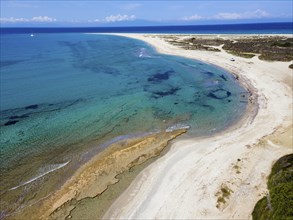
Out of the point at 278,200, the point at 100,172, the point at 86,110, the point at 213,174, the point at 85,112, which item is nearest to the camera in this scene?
the point at 278,200

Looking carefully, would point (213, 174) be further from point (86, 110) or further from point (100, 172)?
point (86, 110)

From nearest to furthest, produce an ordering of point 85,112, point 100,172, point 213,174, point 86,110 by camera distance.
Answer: point 213,174 < point 100,172 < point 85,112 < point 86,110

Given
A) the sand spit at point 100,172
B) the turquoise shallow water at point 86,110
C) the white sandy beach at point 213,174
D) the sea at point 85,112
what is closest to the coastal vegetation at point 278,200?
the white sandy beach at point 213,174

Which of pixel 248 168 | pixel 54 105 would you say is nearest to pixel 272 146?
pixel 248 168

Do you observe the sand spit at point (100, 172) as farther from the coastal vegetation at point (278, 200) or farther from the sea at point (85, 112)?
the coastal vegetation at point (278, 200)

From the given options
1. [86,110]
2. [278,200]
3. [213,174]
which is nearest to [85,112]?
[86,110]

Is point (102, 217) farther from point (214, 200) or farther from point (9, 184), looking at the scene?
point (9, 184)

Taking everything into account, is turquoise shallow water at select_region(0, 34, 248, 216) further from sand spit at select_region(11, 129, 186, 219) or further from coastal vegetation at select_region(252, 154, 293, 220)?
coastal vegetation at select_region(252, 154, 293, 220)
